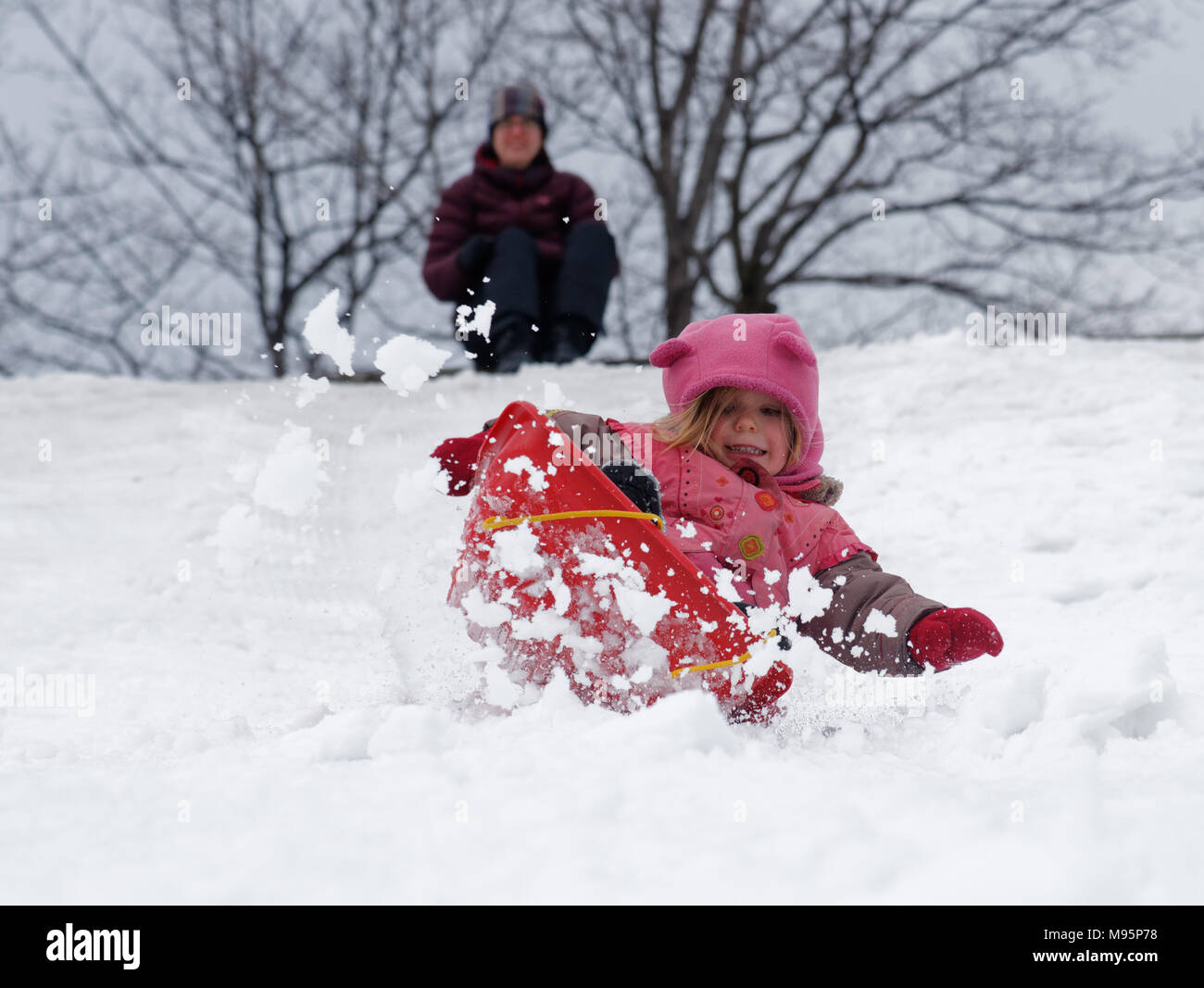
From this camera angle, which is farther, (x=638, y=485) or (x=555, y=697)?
(x=638, y=485)

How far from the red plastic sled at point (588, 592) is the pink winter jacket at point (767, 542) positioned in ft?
1.11

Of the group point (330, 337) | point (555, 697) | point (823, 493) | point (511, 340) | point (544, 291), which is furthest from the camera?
point (544, 291)

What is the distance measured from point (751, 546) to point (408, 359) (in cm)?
80

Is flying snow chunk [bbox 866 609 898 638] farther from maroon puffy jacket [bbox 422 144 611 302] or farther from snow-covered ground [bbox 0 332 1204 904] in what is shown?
maroon puffy jacket [bbox 422 144 611 302]

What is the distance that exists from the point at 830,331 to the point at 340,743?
37.0ft

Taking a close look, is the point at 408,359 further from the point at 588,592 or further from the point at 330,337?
the point at 588,592

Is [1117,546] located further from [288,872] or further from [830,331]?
[830,331]

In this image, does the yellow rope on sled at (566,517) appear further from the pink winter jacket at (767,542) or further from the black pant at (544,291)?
the black pant at (544,291)

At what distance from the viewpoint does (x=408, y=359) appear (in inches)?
85.0

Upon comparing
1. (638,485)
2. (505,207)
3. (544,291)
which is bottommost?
(638,485)

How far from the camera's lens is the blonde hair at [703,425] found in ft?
7.66

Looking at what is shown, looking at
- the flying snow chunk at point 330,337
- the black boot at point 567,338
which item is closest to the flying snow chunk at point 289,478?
the flying snow chunk at point 330,337

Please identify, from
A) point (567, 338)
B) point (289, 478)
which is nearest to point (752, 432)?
point (289, 478)

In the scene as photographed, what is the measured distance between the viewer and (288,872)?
1113 mm
